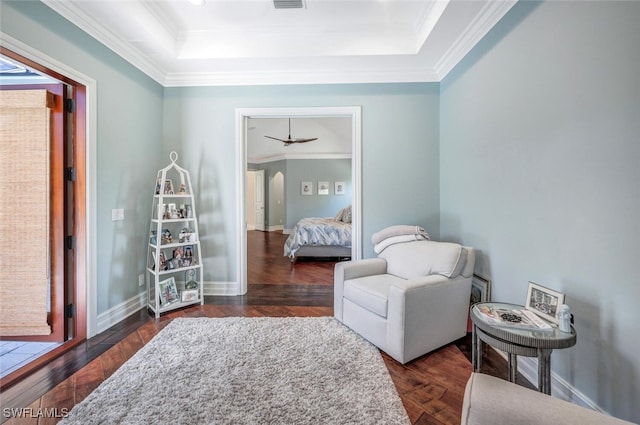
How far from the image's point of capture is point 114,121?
2.40 m

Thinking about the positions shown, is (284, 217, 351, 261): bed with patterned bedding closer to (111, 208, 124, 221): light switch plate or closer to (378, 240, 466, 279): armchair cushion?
(378, 240, 466, 279): armchair cushion

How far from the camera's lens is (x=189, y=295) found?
2787 millimetres

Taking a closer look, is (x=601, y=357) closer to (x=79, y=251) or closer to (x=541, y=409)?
(x=541, y=409)

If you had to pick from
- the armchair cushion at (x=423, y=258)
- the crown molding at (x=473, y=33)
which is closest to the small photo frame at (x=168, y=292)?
the armchair cushion at (x=423, y=258)

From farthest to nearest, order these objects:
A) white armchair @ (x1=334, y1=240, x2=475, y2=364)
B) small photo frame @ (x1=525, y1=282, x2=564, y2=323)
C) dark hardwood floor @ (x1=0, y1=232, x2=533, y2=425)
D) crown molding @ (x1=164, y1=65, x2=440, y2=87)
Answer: crown molding @ (x1=164, y1=65, x2=440, y2=87), white armchair @ (x1=334, y1=240, x2=475, y2=364), dark hardwood floor @ (x1=0, y1=232, x2=533, y2=425), small photo frame @ (x1=525, y1=282, x2=564, y2=323)

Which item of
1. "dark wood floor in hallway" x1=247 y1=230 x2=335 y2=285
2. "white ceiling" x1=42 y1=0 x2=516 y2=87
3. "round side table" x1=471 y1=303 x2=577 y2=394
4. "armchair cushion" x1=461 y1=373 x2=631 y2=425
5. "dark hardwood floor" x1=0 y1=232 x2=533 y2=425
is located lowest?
"dark hardwood floor" x1=0 y1=232 x2=533 y2=425

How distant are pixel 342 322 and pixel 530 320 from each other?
1434mm

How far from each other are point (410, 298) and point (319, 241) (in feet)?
10.2

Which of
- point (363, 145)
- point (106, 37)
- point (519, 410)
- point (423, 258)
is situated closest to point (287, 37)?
point (363, 145)

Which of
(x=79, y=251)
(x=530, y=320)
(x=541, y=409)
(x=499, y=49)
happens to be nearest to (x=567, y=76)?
(x=499, y=49)

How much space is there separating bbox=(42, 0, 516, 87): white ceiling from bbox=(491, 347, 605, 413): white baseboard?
2566 millimetres

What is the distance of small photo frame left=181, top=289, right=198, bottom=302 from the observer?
9.06 feet

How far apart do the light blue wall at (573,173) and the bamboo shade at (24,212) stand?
12.1 ft

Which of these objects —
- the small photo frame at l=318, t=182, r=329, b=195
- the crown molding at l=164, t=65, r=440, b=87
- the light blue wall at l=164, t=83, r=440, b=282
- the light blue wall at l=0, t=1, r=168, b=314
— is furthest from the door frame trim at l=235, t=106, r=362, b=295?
the small photo frame at l=318, t=182, r=329, b=195
